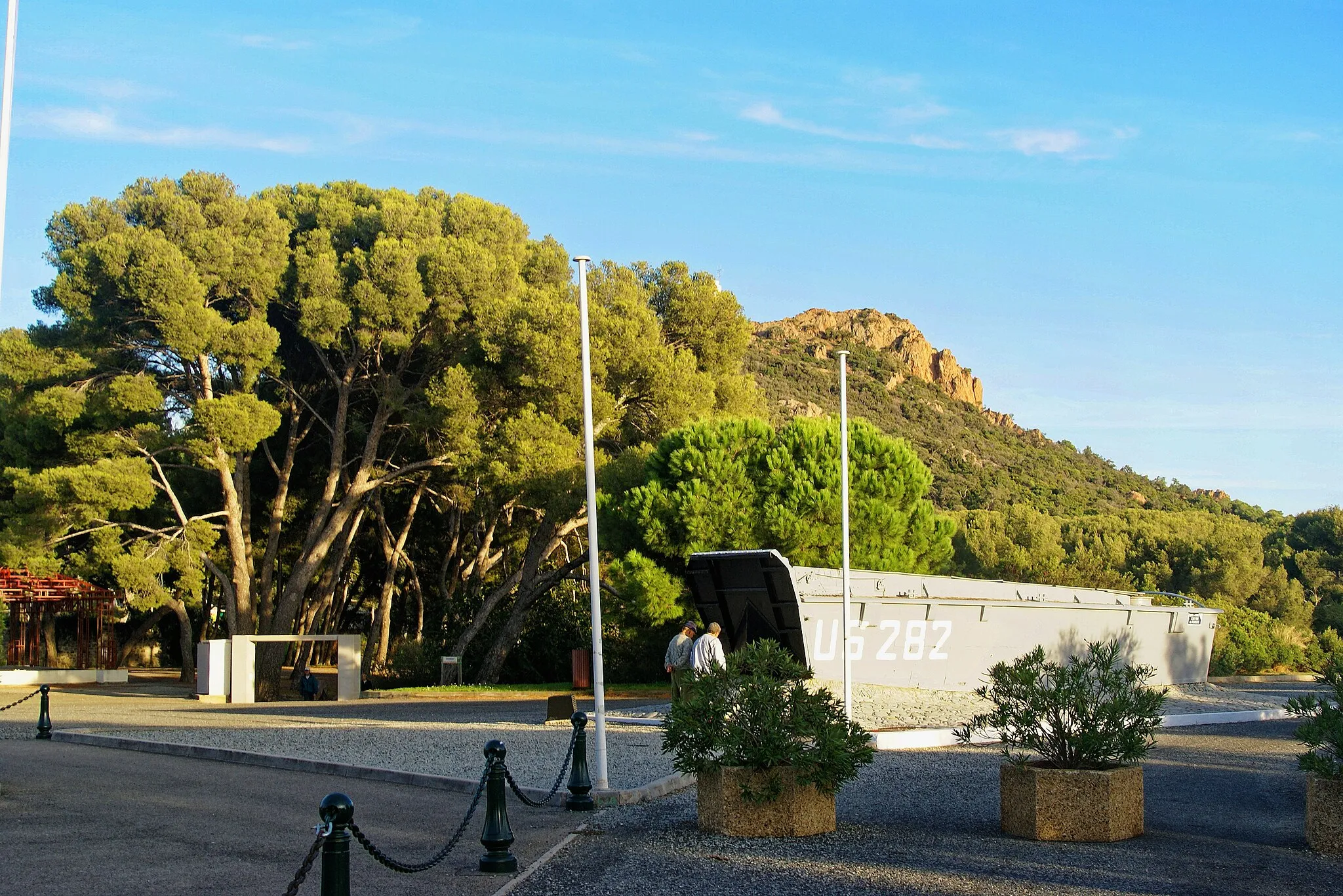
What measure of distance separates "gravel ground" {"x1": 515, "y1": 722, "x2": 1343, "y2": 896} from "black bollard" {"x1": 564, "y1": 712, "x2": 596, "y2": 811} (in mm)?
334

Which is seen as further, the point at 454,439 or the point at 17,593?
the point at 17,593

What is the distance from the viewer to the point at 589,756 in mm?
14258

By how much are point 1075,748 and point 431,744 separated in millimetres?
9733

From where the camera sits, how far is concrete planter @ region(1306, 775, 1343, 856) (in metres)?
8.15

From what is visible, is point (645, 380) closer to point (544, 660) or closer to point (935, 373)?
point (544, 660)

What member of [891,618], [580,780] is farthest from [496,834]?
[891,618]

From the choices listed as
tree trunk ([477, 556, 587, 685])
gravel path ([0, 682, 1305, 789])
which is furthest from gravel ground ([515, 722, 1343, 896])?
tree trunk ([477, 556, 587, 685])

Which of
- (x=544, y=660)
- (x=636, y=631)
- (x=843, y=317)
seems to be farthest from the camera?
(x=843, y=317)

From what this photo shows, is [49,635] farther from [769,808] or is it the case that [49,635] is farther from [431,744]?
[769,808]

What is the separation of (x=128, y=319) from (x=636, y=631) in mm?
15299

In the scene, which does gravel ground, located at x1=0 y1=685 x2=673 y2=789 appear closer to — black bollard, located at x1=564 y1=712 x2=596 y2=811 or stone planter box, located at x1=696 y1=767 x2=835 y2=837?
black bollard, located at x1=564 y1=712 x2=596 y2=811

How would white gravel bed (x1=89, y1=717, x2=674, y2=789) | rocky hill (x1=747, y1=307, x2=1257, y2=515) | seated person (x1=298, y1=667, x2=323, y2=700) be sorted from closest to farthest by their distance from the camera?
white gravel bed (x1=89, y1=717, x2=674, y2=789), seated person (x1=298, y1=667, x2=323, y2=700), rocky hill (x1=747, y1=307, x2=1257, y2=515)

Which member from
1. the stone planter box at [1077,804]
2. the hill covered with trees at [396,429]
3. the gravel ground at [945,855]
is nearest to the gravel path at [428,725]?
the gravel ground at [945,855]

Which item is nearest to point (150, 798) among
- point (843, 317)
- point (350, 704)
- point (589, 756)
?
point (589, 756)
